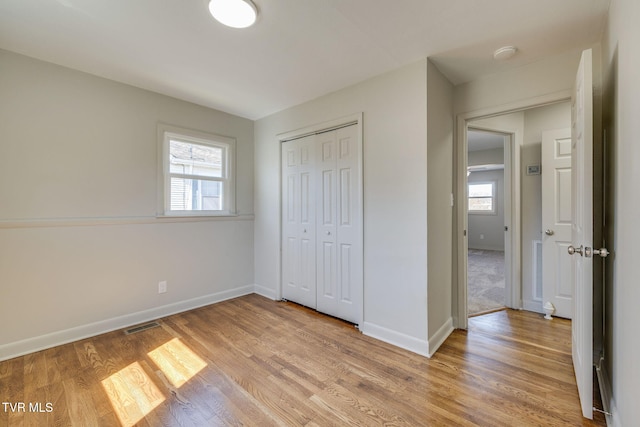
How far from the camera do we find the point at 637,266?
3.67 feet

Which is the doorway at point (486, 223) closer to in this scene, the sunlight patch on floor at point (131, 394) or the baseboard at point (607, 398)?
the baseboard at point (607, 398)

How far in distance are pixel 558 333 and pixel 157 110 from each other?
4.62m

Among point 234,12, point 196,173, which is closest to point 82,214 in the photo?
point 196,173

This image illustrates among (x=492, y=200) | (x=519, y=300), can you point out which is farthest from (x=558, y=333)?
(x=492, y=200)

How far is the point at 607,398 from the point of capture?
163 centimetres

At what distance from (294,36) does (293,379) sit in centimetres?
244

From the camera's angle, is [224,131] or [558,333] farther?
[224,131]

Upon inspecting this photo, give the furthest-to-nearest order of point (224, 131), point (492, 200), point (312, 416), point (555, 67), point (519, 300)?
point (492, 200) < point (224, 131) < point (519, 300) < point (555, 67) < point (312, 416)

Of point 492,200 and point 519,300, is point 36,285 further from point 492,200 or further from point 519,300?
point 492,200

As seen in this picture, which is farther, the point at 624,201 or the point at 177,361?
the point at 177,361

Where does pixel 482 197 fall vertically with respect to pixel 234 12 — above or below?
below

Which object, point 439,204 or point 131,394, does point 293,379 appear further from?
point 439,204

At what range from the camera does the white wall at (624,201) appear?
114 cm

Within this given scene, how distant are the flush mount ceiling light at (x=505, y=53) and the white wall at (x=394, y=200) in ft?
1.82
